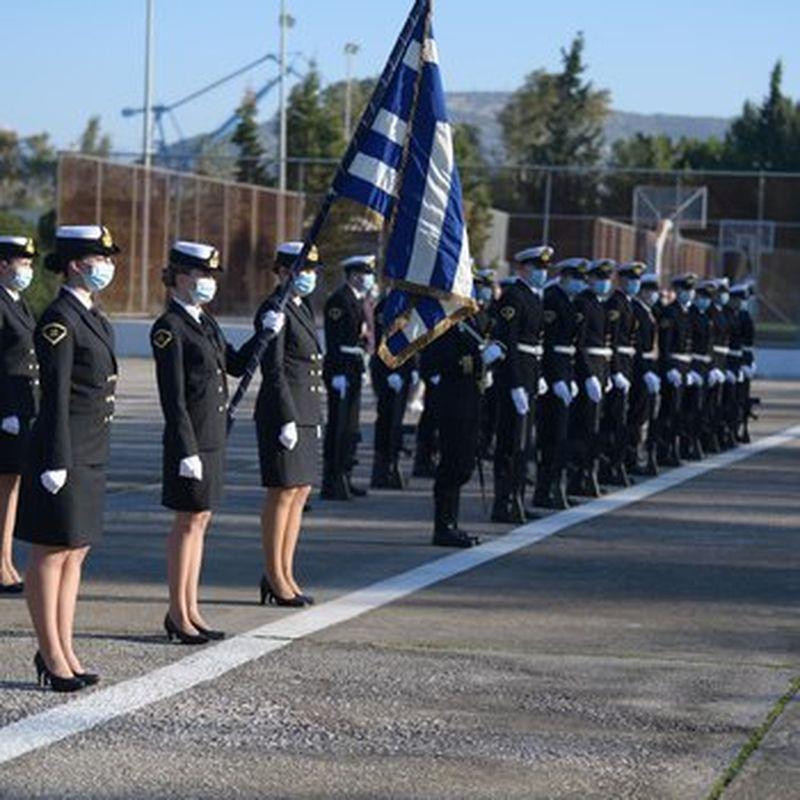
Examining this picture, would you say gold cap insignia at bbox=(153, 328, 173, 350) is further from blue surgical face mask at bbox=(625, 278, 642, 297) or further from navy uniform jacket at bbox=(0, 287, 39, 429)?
blue surgical face mask at bbox=(625, 278, 642, 297)

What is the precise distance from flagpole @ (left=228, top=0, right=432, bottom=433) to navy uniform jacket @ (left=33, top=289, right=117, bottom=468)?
135 centimetres

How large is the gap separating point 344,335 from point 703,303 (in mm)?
5793

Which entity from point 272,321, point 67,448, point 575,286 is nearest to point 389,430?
point 575,286

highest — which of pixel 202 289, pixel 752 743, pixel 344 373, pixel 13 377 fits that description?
pixel 202 289

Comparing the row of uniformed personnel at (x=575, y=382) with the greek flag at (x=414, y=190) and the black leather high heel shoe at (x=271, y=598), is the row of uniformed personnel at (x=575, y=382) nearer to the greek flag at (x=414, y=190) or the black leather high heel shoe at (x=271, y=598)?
the greek flag at (x=414, y=190)

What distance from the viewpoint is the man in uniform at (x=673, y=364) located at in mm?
20594

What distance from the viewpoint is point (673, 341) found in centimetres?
2061

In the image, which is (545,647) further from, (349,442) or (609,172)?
(609,172)

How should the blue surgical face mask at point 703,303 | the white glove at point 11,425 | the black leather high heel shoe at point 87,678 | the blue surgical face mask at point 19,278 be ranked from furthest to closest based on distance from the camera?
the blue surgical face mask at point 703,303 < the blue surgical face mask at point 19,278 < the white glove at point 11,425 < the black leather high heel shoe at point 87,678

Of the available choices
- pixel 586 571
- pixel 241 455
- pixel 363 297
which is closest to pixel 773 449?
pixel 241 455

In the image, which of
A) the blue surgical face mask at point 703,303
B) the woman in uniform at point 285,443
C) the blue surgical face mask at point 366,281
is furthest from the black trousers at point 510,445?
the blue surgical face mask at point 703,303

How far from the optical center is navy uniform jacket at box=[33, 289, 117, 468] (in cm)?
885

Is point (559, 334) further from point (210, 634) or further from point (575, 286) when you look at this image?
point (210, 634)

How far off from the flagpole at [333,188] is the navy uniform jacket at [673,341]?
9065 millimetres
